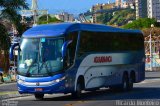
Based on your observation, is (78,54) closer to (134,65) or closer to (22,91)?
(22,91)

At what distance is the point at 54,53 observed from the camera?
2131cm

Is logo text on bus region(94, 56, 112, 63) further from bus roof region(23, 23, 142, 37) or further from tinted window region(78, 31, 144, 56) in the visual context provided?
bus roof region(23, 23, 142, 37)

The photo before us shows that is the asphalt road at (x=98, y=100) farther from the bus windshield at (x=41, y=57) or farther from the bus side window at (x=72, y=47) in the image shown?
the bus side window at (x=72, y=47)

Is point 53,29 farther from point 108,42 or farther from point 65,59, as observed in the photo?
point 108,42

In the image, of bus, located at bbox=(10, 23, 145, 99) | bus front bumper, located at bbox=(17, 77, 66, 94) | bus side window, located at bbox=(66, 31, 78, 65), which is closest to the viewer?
bus front bumper, located at bbox=(17, 77, 66, 94)

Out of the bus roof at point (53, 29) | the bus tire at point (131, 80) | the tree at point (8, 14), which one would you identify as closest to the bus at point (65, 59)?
the bus roof at point (53, 29)

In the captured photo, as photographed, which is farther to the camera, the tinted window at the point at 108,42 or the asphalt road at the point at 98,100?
the tinted window at the point at 108,42

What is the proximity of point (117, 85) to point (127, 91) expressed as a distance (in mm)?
895

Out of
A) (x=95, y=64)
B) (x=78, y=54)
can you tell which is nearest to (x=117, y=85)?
(x=95, y=64)

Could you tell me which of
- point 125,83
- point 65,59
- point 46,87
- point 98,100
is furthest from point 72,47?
point 125,83

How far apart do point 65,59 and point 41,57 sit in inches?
38.5

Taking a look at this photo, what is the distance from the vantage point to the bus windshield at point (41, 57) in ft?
69.8

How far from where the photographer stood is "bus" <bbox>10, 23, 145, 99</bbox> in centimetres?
2125

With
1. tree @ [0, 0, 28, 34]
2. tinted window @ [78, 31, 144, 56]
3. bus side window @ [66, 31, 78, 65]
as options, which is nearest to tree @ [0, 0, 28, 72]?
tree @ [0, 0, 28, 34]
